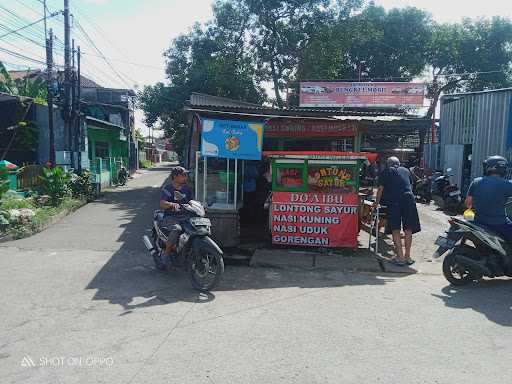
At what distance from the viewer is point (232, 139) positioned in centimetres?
691

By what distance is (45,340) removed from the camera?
364 cm

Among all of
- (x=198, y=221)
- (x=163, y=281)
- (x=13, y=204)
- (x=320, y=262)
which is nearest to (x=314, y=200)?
(x=320, y=262)

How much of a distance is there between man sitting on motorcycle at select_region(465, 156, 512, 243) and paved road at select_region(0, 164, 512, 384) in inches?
32.4

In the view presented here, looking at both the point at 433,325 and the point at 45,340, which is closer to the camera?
the point at 45,340

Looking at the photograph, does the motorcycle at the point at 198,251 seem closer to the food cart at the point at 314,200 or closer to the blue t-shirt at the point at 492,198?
the food cart at the point at 314,200

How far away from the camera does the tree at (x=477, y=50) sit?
2723 centimetres

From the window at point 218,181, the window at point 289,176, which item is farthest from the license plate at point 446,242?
the window at point 218,181

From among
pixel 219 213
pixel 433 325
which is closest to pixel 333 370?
pixel 433 325

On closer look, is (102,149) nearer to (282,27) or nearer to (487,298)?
(282,27)

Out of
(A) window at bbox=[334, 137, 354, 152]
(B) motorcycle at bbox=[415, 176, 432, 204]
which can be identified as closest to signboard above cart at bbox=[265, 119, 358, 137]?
(A) window at bbox=[334, 137, 354, 152]

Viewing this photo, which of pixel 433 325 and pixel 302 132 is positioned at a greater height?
pixel 302 132

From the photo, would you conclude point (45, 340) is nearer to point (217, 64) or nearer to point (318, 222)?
point (318, 222)

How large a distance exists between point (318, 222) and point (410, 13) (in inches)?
1009

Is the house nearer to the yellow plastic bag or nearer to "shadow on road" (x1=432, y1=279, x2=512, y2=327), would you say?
the yellow plastic bag
